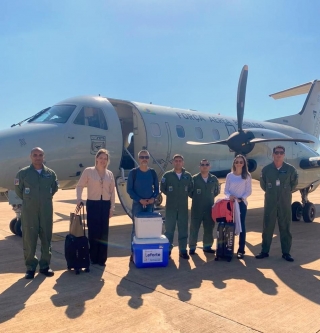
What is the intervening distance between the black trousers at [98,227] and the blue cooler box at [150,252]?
0.54 meters

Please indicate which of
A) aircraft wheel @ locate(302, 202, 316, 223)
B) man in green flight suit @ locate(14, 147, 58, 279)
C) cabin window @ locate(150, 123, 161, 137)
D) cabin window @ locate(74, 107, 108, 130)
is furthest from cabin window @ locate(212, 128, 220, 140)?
man in green flight suit @ locate(14, 147, 58, 279)

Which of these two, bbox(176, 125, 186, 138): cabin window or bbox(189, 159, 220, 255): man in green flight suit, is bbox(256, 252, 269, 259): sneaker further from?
bbox(176, 125, 186, 138): cabin window

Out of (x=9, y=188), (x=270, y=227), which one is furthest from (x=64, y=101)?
(x=270, y=227)

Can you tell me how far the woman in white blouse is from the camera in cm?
596

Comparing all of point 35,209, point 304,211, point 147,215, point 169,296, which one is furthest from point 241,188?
point 304,211

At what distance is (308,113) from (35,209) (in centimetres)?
1643

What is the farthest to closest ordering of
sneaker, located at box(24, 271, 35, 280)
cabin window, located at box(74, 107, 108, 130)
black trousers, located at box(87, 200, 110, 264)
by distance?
cabin window, located at box(74, 107, 108, 130) < black trousers, located at box(87, 200, 110, 264) < sneaker, located at box(24, 271, 35, 280)

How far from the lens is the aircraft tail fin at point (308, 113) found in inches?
707

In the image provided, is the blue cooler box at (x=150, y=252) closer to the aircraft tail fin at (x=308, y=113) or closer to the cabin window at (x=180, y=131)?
the cabin window at (x=180, y=131)

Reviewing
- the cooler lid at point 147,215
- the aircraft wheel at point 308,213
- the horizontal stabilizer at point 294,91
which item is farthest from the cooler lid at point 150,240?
the horizontal stabilizer at point 294,91

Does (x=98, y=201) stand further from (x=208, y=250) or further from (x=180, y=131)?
(x=180, y=131)

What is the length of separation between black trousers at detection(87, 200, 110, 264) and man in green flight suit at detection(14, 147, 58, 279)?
0.68m

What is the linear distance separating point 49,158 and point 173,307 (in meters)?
5.21

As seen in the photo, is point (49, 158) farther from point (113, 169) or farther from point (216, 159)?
point (216, 159)
